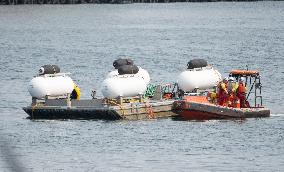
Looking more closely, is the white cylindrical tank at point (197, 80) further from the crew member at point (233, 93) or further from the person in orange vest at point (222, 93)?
the crew member at point (233, 93)

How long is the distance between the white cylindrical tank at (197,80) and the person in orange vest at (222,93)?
191 cm

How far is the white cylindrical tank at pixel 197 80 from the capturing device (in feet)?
198

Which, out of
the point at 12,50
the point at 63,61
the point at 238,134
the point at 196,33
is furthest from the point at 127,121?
the point at 196,33

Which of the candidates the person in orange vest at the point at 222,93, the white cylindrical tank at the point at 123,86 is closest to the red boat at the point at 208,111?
the person in orange vest at the point at 222,93

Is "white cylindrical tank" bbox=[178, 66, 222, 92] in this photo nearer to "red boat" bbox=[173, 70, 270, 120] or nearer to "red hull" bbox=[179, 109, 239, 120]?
"red boat" bbox=[173, 70, 270, 120]

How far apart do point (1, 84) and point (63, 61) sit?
90.7ft

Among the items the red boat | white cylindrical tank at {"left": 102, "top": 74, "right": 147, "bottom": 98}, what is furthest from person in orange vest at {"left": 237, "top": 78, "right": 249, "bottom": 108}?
white cylindrical tank at {"left": 102, "top": 74, "right": 147, "bottom": 98}

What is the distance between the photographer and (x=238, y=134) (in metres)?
54.4

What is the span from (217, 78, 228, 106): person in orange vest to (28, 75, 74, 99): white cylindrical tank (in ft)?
21.8

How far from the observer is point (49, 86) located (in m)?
58.5

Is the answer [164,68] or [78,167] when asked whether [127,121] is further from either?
[164,68]

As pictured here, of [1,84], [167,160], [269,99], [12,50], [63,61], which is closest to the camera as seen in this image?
[167,160]

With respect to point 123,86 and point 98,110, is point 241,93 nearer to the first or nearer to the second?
point 123,86

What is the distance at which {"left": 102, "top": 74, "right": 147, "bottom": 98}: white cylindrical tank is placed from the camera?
57531mm
